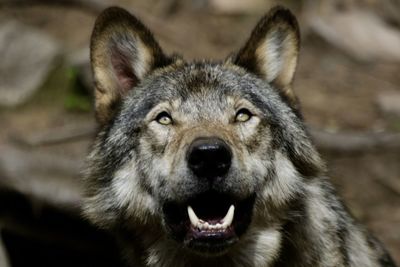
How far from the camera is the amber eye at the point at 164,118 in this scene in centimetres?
486

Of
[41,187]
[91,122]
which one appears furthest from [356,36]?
[41,187]

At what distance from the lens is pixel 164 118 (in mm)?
4895

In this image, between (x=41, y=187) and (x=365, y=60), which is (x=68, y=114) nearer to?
(x=41, y=187)

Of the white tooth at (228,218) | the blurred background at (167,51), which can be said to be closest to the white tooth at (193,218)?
the white tooth at (228,218)

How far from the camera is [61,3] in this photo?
36.9ft

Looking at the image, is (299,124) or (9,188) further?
(9,188)

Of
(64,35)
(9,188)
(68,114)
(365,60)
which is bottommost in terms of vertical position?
(9,188)

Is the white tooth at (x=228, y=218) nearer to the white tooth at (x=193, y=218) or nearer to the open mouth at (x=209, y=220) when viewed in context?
the open mouth at (x=209, y=220)

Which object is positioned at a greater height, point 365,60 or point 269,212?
point 365,60

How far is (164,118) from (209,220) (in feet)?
2.34

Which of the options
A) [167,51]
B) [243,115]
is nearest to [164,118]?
[243,115]

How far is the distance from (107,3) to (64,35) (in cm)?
88

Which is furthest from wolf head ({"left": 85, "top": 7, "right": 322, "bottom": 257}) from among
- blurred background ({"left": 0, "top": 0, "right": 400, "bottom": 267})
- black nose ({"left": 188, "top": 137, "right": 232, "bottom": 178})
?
blurred background ({"left": 0, "top": 0, "right": 400, "bottom": 267})

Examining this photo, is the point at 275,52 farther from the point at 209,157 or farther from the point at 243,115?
the point at 209,157
